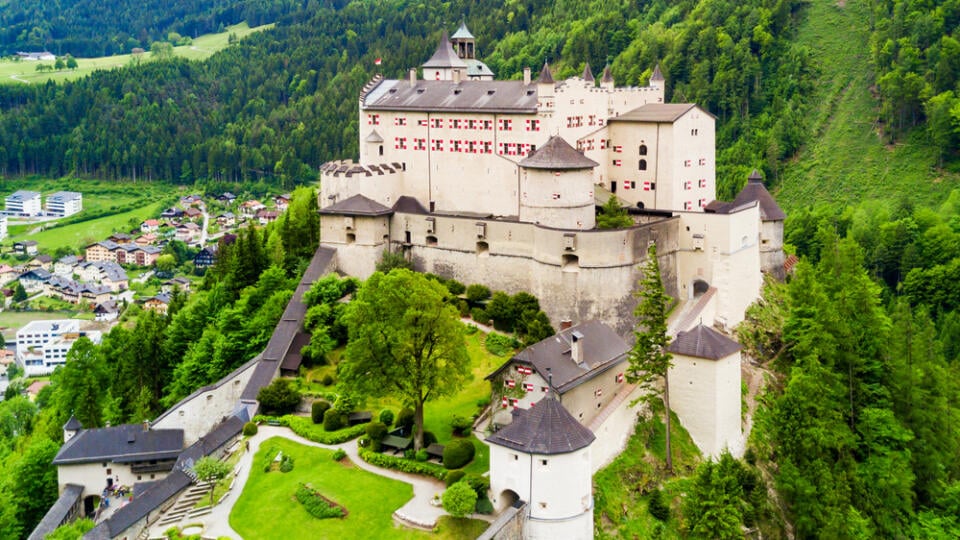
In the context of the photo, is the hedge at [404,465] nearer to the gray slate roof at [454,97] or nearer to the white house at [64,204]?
the gray slate roof at [454,97]

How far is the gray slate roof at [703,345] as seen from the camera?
50.5 metres

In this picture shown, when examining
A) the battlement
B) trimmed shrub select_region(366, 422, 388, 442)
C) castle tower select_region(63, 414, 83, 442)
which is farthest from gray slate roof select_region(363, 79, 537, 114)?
castle tower select_region(63, 414, 83, 442)

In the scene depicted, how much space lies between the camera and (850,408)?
58750mm

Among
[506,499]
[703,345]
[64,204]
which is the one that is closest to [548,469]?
[506,499]

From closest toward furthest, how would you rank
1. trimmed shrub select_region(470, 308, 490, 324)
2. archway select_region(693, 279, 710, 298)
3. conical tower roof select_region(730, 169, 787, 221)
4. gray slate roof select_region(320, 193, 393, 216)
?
archway select_region(693, 279, 710, 298), trimmed shrub select_region(470, 308, 490, 324), gray slate roof select_region(320, 193, 393, 216), conical tower roof select_region(730, 169, 787, 221)

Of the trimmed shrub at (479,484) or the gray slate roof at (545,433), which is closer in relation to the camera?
the gray slate roof at (545,433)

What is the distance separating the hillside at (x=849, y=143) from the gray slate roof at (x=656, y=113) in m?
55.3

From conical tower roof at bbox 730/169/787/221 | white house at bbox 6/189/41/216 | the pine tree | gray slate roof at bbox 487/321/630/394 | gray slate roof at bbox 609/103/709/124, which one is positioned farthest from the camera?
white house at bbox 6/189/41/216

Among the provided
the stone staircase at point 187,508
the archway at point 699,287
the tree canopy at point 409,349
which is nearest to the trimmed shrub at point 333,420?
the tree canopy at point 409,349

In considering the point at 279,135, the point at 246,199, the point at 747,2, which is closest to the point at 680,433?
the point at 747,2

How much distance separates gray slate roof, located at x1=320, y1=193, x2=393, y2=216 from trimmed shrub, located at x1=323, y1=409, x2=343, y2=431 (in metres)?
18.9

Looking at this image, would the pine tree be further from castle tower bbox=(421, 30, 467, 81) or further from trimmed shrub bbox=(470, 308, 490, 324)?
castle tower bbox=(421, 30, 467, 81)

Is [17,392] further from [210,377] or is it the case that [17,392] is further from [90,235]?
[90,235]

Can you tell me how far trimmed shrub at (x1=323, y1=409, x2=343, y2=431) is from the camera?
5259cm
